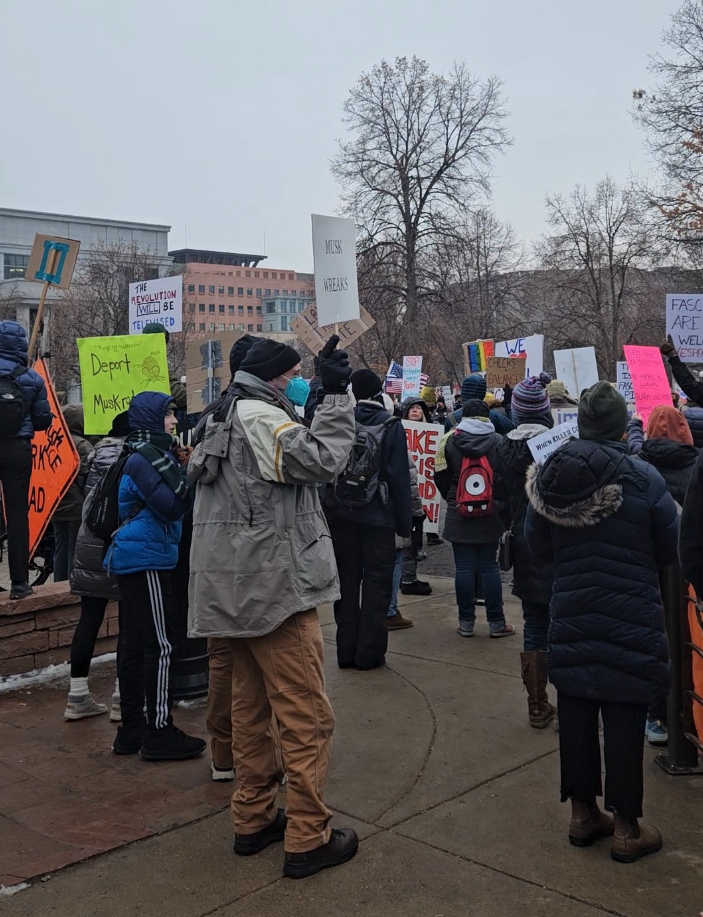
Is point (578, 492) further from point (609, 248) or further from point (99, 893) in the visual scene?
point (609, 248)

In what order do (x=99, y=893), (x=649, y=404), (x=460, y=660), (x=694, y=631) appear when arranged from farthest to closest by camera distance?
1. (x=649, y=404)
2. (x=460, y=660)
3. (x=694, y=631)
4. (x=99, y=893)

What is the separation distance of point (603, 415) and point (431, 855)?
6.06ft

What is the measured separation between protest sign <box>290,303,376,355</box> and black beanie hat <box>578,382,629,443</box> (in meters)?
3.12

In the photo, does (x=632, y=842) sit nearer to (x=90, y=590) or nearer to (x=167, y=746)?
(x=167, y=746)

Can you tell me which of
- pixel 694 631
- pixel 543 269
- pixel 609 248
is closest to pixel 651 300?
pixel 609 248

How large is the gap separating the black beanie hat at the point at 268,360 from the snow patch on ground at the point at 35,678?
11.0 ft

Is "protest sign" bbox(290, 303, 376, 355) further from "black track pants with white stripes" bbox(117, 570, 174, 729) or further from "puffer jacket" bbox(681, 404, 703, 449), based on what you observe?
"black track pants with white stripes" bbox(117, 570, 174, 729)

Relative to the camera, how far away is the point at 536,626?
518cm

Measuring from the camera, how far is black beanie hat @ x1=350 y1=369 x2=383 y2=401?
20.2 feet

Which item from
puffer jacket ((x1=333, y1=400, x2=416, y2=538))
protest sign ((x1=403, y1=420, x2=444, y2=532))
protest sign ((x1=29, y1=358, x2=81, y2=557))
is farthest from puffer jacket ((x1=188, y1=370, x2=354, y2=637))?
protest sign ((x1=403, y1=420, x2=444, y2=532))

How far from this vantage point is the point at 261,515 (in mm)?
3521

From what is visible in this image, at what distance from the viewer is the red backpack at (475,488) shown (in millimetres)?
6730

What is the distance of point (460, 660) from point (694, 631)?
2485mm

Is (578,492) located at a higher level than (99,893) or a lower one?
higher
